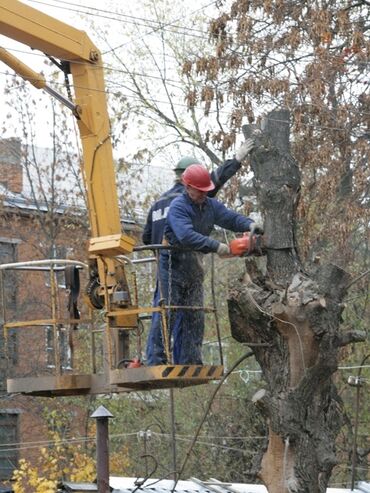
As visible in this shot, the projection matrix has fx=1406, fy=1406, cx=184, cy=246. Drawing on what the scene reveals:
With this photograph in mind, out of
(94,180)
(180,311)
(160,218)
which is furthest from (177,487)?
(160,218)

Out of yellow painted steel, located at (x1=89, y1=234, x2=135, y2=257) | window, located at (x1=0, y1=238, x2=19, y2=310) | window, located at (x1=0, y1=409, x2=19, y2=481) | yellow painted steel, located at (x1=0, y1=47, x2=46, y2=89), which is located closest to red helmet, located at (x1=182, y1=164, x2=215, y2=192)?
yellow painted steel, located at (x1=89, y1=234, x2=135, y2=257)

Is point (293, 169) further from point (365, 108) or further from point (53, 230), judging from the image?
point (53, 230)

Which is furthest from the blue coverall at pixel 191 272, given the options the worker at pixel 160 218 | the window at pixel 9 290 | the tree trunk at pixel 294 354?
the window at pixel 9 290

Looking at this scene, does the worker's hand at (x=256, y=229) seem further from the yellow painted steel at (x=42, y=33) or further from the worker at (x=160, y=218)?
the yellow painted steel at (x=42, y=33)

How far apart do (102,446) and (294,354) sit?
11.4 feet

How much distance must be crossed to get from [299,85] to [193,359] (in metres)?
9.64

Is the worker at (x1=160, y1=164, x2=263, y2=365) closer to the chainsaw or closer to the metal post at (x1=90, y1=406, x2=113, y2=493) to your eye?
the chainsaw

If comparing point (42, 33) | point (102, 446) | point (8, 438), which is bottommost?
point (8, 438)

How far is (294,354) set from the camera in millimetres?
→ 11094

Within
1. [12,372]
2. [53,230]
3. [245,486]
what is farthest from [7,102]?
[245,486]

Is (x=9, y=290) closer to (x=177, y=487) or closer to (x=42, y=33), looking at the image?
(x=177, y=487)

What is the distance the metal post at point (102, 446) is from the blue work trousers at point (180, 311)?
5.35ft

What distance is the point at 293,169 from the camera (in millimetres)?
11664

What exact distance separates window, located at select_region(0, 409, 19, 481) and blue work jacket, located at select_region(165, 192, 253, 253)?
27181 millimetres
